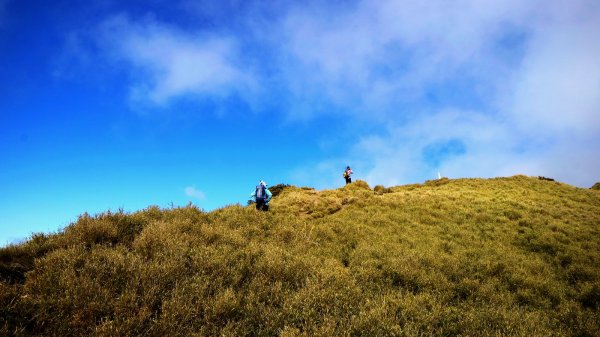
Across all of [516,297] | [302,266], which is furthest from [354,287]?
[516,297]

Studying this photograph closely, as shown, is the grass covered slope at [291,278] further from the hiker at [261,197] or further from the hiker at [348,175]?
the hiker at [348,175]

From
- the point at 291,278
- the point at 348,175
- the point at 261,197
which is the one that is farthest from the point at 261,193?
the point at 348,175

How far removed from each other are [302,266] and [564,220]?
1595 centimetres

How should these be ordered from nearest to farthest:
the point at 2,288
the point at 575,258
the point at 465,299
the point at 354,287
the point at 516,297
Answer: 1. the point at 2,288
2. the point at 354,287
3. the point at 465,299
4. the point at 516,297
5. the point at 575,258

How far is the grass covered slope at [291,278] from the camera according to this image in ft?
17.5

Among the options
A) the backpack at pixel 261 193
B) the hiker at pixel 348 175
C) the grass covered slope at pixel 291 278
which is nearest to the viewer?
the grass covered slope at pixel 291 278

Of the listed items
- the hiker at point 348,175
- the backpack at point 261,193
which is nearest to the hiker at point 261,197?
the backpack at point 261,193

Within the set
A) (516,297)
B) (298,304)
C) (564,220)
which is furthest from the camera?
(564,220)

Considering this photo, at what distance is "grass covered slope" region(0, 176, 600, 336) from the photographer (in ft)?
17.5

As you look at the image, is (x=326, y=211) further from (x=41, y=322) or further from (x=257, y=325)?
(x=41, y=322)

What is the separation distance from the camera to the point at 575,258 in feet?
37.3

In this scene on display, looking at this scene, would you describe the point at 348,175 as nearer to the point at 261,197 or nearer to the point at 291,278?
the point at 261,197

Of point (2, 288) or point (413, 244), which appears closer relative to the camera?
point (2, 288)

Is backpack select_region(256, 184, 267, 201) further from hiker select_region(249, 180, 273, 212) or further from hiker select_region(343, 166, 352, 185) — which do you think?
hiker select_region(343, 166, 352, 185)
